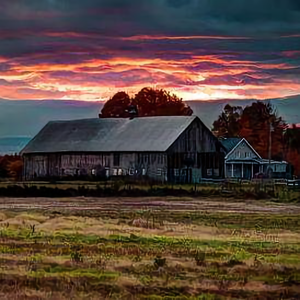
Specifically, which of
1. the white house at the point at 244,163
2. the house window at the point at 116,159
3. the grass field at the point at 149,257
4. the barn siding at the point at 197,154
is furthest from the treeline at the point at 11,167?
the grass field at the point at 149,257

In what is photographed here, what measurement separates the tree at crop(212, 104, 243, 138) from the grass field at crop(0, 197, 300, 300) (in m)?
101

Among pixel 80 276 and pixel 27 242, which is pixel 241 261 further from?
pixel 27 242

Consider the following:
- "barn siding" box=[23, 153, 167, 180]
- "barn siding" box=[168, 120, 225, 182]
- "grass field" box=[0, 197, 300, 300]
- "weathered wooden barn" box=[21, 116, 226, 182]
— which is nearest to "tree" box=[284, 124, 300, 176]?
"barn siding" box=[168, 120, 225, 182]

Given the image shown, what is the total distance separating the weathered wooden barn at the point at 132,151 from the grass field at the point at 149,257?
1919 inches

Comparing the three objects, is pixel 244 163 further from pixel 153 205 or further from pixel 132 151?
pixel 153 205

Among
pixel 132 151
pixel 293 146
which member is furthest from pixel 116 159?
pixel 293 146

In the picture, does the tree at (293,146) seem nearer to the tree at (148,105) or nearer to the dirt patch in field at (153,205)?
the tree at (148,105)

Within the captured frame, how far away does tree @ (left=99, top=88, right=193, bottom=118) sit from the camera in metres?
126

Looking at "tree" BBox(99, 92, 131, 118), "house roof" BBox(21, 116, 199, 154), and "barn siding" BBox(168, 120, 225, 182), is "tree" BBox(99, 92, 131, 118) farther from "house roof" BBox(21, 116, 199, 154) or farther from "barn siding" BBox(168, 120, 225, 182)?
"barn siding" BBox(168, 120, 225, 182)

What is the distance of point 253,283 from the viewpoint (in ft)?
Answer: 55.1

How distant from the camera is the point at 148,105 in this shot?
130875 millimetres

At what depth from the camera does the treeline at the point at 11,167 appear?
97.2m

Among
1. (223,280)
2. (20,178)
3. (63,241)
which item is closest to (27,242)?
(63,241)

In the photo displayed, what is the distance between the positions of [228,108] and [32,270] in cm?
12385
